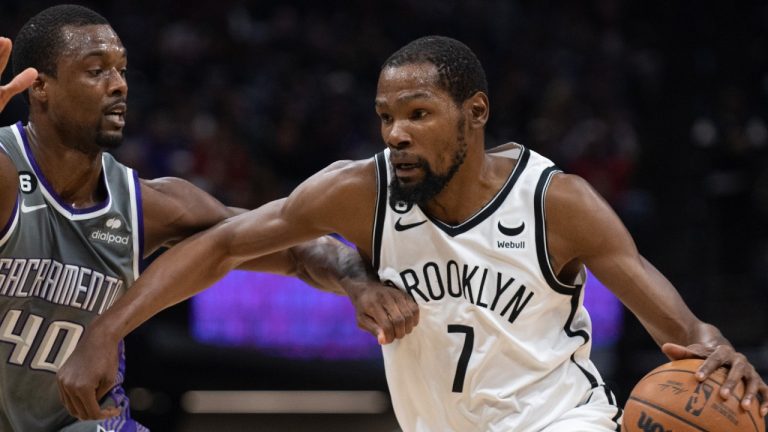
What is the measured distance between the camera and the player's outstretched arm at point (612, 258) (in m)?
4.16

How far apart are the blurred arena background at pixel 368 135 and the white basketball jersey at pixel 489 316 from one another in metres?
4.39

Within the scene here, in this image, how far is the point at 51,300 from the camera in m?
4.28

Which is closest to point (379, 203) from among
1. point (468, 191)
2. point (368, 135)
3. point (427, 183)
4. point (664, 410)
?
point (427, 183)

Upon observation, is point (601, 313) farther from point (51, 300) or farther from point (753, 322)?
point (51, 300)

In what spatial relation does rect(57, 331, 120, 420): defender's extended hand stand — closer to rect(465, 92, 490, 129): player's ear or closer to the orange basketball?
rect(465, 92, 490, 129): player's ear

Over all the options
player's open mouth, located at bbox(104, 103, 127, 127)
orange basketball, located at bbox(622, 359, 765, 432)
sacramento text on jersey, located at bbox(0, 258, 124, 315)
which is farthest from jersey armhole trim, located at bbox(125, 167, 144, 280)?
orange basketball, located at bbox(622, 359, 765, 432)

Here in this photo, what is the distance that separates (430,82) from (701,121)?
7285mm

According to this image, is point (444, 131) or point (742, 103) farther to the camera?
point (742, 103)

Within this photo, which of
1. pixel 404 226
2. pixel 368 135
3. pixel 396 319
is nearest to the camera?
pixel 396 319

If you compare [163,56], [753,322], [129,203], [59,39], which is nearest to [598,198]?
[129,203]

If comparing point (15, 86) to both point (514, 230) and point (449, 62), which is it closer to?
point (449, 62)

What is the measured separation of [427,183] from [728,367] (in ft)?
3.98

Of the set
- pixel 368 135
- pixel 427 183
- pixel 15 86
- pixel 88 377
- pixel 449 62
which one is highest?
pixel 449 62

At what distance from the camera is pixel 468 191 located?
438 centimetres
